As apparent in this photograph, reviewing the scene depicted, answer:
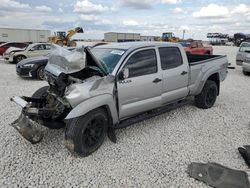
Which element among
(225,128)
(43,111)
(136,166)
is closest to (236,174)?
(136,166)

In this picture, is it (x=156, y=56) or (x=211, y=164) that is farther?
(x=156, y=56)

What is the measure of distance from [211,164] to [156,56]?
2317mm

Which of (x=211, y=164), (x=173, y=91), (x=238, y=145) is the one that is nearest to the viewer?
(x=211, y=164)

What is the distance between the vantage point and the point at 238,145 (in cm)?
448

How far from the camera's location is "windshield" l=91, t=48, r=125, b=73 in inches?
172

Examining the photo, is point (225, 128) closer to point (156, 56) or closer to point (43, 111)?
point (156, 56)

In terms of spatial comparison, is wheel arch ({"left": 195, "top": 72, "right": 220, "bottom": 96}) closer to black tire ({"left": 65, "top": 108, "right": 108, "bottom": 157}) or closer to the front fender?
the front fender

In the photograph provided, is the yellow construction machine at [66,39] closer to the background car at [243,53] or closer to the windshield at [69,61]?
the background car at [243,53]

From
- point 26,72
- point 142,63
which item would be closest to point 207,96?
point 142,63

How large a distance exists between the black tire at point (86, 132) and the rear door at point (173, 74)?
167 centimetres

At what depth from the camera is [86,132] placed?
3.91 meters

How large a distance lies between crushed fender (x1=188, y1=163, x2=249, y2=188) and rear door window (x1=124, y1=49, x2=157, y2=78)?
187 cm

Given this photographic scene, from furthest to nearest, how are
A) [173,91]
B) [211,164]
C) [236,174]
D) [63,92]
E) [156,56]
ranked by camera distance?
[173,91]
[156,56]
[63,92]
[211,164]
[236,174]

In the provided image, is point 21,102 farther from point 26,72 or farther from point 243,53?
point 243,53
